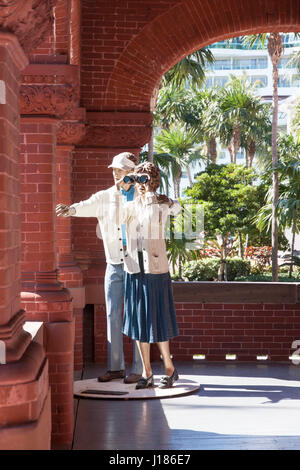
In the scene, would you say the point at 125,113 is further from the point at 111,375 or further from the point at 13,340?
the point at 13,340

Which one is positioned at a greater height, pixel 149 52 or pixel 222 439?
pixel 149 52

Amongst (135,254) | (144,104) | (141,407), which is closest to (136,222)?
(135,254)

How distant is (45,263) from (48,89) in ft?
3.87

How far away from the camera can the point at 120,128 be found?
8914 mm

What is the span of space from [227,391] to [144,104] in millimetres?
3430

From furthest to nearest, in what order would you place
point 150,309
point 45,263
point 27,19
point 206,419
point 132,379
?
point 132,379
point 150,309
point 206,419
point 45,263
point 27,19

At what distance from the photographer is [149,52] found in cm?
899

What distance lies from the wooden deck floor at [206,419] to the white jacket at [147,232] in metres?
1.19

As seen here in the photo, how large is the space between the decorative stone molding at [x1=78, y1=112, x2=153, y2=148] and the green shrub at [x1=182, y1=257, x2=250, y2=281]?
17.6 meters

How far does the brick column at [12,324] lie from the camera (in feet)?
10.8

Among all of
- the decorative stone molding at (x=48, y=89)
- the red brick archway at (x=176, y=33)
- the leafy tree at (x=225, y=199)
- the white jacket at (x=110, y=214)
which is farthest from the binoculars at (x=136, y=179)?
the leafy tree at (x=225, y=199)

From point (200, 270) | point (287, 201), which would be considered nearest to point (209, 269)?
point (200, 270)

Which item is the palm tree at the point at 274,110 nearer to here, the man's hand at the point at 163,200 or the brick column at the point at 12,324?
the man's hand at the point at 163,200

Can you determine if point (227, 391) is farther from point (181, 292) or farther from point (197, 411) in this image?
point (181, 292)
